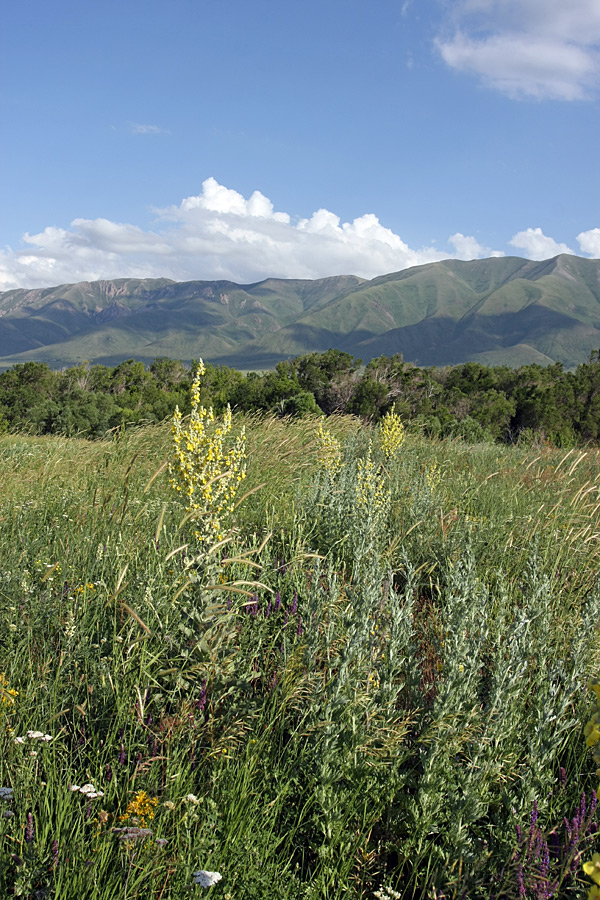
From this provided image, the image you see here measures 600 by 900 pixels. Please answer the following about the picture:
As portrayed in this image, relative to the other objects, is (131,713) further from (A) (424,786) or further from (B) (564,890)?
(B) (564,890)

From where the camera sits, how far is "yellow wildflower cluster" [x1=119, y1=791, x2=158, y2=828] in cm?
190

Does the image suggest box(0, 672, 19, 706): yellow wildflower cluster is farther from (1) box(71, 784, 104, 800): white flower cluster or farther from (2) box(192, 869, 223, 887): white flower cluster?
(2) box(192, 869, 223, 887): white flower cluster

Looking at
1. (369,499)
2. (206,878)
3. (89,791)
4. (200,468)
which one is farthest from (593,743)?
(369,499)

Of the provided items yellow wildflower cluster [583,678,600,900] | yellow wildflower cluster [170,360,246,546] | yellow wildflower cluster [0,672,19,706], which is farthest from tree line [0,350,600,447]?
yellow wildflower cluster [583,678,600,900]

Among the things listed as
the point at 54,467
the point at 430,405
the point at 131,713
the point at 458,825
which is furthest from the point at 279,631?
the point at 430,405

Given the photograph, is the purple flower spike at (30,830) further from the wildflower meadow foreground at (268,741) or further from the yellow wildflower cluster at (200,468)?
the yellow wildflower cluster at (200,468)

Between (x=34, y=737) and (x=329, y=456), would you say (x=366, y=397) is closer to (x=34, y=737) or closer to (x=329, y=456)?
(x=329, y=456)

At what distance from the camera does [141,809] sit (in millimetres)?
1916

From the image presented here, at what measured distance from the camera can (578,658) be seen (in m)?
2.59

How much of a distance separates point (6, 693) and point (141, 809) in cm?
82

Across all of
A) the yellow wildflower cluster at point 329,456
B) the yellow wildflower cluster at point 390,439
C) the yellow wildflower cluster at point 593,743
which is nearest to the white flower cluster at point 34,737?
the yellow wildflower cluster at point 593,743

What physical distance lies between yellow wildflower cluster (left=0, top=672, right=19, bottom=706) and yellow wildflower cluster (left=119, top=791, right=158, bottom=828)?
27.4 inches

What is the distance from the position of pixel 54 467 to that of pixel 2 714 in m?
4.43

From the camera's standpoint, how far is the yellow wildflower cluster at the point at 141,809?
1.90m
